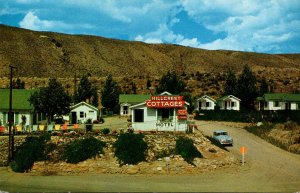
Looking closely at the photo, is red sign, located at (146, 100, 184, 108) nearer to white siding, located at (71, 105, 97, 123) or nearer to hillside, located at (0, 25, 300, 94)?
white siding, located at (71, 105, 97, 123)

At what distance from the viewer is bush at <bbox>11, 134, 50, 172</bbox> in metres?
37.6

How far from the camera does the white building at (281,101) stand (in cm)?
7831

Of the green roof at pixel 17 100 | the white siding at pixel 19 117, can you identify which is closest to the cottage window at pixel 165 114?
the green roof at pixel 17 100

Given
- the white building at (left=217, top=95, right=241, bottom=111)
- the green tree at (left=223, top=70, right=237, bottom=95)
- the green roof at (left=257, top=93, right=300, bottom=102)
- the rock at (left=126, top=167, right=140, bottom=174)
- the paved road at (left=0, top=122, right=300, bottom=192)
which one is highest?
the green tree at (left=223, top=70, right=237, bottom=95)

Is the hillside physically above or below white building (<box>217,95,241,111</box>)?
above

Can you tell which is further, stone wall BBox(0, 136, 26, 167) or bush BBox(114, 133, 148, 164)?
stone wall BBox(0, 136, 26, 167)

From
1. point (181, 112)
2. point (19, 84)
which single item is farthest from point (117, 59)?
point (181, 112)

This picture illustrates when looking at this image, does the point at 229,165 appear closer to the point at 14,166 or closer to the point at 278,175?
the point at 278,175

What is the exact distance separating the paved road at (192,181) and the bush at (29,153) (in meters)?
1.17

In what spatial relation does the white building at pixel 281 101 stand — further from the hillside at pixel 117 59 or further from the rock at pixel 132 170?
the rock at pixel 132 170

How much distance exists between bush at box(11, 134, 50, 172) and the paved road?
3.84 feet

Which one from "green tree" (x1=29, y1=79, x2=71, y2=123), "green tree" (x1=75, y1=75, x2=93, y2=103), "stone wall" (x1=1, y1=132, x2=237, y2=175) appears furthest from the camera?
"green tree" (x1=75, y1=75, x2=93, y2=103)

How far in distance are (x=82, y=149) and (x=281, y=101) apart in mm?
52310

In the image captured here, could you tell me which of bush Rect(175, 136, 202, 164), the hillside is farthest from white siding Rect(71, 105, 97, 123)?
the hillside
